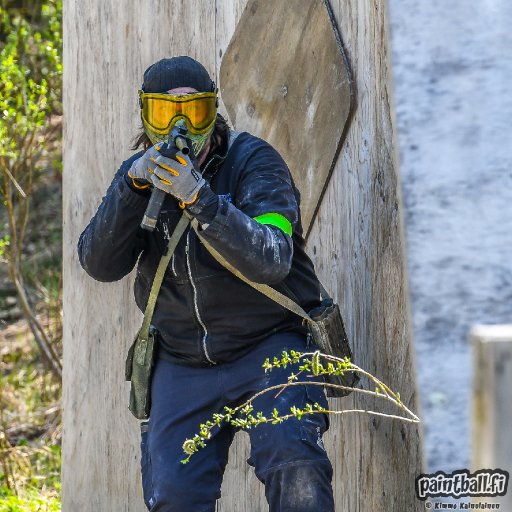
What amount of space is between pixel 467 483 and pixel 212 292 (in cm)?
185

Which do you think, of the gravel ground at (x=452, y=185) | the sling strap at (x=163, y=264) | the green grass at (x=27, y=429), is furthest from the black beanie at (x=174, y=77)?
the green grass at (x=27, y=429)

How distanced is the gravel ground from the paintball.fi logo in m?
0.03

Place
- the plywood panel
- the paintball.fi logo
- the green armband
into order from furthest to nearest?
the plywood panel < the green armband < the paintball.fi logo

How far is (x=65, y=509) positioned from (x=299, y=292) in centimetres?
214

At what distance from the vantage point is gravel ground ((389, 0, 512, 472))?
71.4 inches

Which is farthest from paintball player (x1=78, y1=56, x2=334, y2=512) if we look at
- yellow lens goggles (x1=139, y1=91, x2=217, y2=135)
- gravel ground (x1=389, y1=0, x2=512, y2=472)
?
gravel ground (x1=389, y1=0, x2=512, y2=472)

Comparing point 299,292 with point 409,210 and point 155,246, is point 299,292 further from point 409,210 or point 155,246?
point 409,210

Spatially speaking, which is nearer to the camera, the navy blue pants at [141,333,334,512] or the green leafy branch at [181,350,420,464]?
the green leafy branch at [181,350,420,464]

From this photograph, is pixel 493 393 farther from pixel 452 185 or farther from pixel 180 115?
pixel 180 115

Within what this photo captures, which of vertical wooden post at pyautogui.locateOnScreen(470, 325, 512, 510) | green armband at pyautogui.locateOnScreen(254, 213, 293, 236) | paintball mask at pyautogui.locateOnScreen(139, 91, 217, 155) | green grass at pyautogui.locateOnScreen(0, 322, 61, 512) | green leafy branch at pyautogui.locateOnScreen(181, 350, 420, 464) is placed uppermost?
paintball mask at pyautogui.locateOnScreen(139, 91, 217, 155)

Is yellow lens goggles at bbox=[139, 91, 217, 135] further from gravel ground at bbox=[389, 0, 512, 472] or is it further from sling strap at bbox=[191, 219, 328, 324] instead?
gravel ground at bbox=[389, 0, 512, 472]

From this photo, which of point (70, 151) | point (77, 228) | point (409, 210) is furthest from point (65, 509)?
point (409, 210)

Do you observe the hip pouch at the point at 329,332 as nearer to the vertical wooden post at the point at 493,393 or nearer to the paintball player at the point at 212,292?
the paintball player at the point at 212,292

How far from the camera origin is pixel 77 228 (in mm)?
5043
